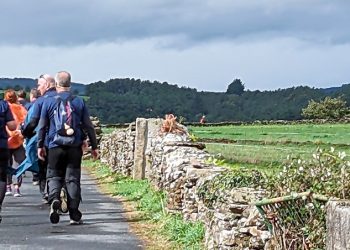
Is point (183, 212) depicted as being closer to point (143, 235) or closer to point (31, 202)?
point (143, 235)

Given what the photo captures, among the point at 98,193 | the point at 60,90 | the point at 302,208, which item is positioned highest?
the point at 60,90

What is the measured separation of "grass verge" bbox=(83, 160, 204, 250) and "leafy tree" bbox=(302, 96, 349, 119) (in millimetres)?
36501

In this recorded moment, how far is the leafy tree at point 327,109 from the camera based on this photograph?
5360cm

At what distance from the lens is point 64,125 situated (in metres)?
11.3

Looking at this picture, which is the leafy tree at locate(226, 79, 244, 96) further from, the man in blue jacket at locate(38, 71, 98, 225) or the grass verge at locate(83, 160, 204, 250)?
the man in blue jacket at locate(38, 71, 98, 225)

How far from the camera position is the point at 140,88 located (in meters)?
62.5

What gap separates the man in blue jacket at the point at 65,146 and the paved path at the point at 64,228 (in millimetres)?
428

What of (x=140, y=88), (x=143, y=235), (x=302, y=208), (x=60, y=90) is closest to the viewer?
(x=302, y=208)

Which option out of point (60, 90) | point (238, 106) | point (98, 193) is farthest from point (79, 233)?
point (238, 106)

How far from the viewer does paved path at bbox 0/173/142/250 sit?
32.9 ft

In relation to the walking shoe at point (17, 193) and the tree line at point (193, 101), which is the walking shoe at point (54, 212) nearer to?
the walking shoe at point (17, 193)

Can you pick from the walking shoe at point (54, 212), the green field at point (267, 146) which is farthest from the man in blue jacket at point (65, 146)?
the green field at point (267, 146)

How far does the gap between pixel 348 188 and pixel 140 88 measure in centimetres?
5628

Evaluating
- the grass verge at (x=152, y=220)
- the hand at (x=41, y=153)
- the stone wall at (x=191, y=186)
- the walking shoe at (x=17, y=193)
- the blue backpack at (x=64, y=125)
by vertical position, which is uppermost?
the blue backpack at (x=64, y=125)
